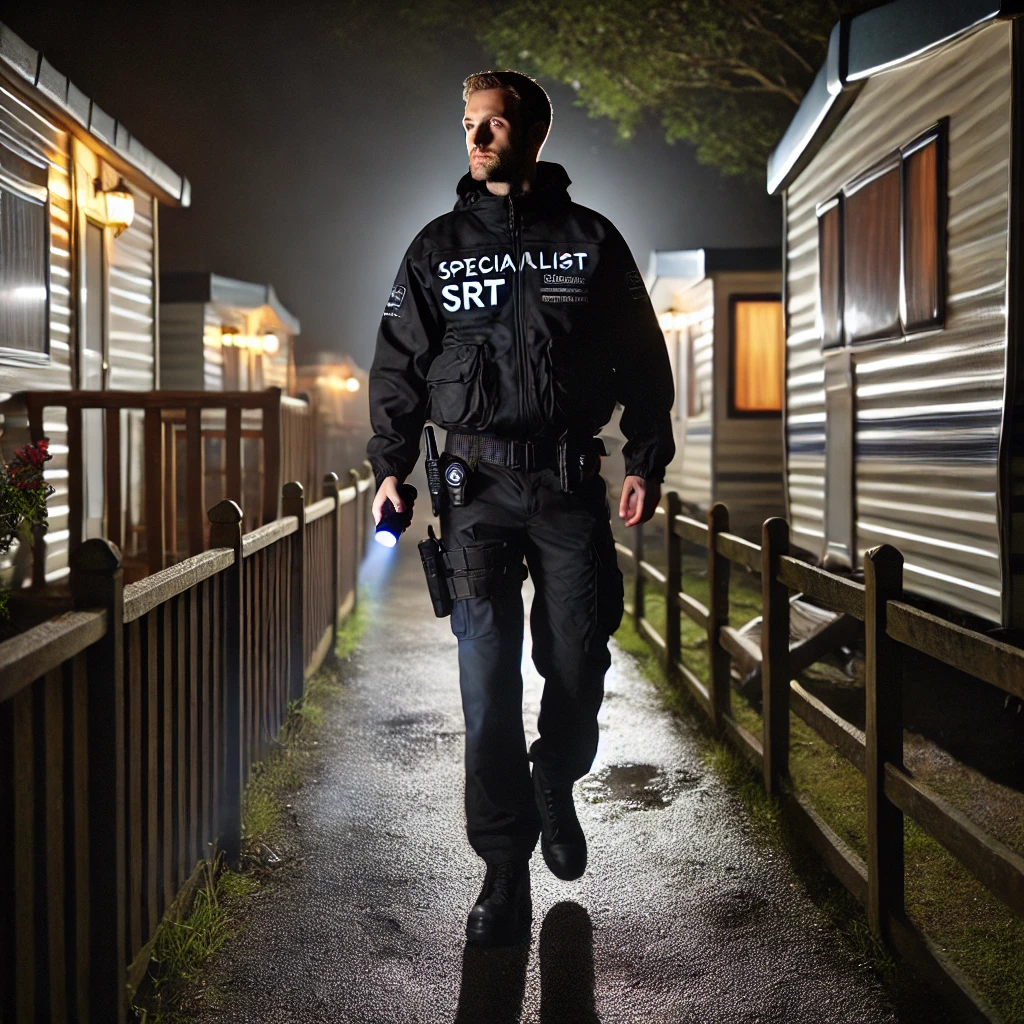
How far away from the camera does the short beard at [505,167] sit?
11.3ft

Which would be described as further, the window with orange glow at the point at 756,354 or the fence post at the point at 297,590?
the window with orange glow at the point at 756,354

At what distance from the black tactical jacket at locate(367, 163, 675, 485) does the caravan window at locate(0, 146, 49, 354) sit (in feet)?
16.3

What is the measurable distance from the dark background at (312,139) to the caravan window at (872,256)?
26001 mm

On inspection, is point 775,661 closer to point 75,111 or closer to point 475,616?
point 475,616

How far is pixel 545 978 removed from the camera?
10.2ft

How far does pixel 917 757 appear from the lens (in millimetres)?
5477

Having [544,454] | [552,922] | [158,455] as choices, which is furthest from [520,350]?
[158,455]

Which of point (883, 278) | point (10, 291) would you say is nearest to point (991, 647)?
point (883, 278)

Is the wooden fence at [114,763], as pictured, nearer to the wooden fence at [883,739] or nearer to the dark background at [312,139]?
the wooden fence at [883,739]

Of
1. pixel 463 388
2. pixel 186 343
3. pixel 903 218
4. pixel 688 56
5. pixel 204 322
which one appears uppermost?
pixel 688 56

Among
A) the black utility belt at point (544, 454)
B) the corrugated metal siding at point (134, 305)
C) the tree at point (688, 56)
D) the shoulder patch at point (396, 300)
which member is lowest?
the black utility belt at point (544, 454)

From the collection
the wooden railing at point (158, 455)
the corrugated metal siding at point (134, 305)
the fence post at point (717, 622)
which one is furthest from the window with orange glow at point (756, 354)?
the fence post at point (717, 622)

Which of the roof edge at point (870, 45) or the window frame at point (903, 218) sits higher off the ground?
the roof edge at point (870, 45)

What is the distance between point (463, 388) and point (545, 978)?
1682 millimetres
